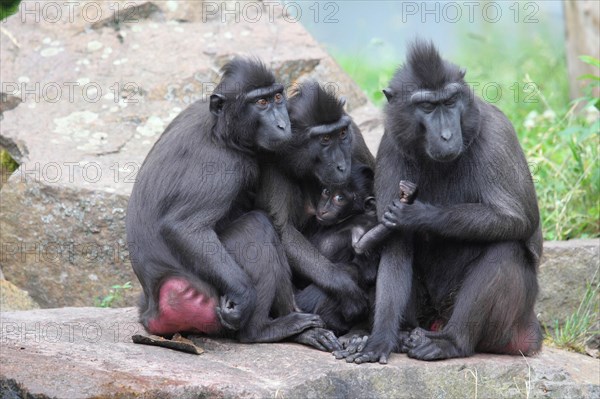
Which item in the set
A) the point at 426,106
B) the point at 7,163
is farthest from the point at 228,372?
the point at 7,163

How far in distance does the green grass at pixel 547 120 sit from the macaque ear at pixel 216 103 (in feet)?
10.5

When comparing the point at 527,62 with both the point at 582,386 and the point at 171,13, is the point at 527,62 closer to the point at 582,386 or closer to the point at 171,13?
the point at 171,13

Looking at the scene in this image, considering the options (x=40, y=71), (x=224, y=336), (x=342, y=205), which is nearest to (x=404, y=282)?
(x=342, y=205)

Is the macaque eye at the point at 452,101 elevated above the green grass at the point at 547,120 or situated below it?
above

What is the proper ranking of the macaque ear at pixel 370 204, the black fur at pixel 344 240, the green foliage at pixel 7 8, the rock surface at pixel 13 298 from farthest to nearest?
the green foliage at pixel 7 8, the rock surface at pixel 13 298, the macaque ear at pixel 370 204, the black fur at pixel 344 240

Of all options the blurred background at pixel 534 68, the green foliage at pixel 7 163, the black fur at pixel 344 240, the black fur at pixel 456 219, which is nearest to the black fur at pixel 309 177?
the black fur at pixel 344 240

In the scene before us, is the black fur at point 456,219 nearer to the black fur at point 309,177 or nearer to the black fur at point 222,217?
the black fur at point 309,177

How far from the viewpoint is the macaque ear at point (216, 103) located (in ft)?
20.7

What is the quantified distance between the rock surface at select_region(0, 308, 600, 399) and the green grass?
3064 millimetres

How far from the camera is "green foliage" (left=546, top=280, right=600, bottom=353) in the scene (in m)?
7.89

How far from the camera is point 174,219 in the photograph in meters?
6.04

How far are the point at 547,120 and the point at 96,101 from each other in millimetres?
5188

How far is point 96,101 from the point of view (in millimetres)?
9500

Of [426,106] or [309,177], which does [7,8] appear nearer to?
[309,177]
